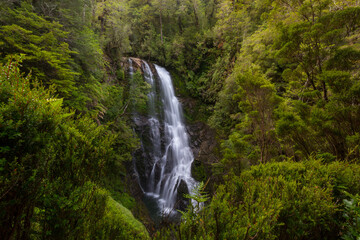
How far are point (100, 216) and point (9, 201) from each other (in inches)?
57.8

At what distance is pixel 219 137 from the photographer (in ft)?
43.3

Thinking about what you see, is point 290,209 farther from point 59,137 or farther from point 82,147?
point 59,137

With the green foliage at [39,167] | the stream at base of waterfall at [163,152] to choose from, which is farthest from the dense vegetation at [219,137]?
the stream at base of waterfall at [163,152]

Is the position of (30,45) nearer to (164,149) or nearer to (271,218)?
(271,218)

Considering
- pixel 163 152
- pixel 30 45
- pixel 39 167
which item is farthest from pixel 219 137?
pixel 39 167

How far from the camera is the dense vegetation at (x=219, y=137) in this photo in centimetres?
147

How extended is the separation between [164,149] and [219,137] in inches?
200

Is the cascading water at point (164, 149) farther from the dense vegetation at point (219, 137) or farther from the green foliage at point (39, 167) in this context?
the green foliage at point (39, 167)

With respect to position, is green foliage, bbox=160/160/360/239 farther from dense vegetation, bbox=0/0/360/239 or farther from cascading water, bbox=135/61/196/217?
cascading water, bbox=135/61/196/217

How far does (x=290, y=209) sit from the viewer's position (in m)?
2.03

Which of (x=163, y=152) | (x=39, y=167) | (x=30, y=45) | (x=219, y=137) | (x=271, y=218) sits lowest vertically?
(x=163, y=152)

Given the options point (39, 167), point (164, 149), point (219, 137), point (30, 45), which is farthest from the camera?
point (164, 149)

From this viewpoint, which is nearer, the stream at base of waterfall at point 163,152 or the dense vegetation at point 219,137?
the dense vegetation at point 219,137

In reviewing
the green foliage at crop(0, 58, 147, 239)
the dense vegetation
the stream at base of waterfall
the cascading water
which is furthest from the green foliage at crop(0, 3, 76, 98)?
the cascading water
